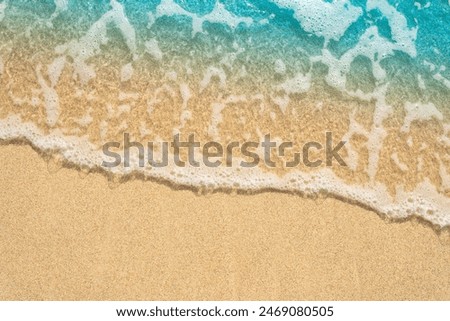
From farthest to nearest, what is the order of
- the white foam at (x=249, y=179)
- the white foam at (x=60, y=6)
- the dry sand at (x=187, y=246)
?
the white foam at (x=60, y=6), the white foam at (x=249, y=179), the dry sand at (x=187, y=246)

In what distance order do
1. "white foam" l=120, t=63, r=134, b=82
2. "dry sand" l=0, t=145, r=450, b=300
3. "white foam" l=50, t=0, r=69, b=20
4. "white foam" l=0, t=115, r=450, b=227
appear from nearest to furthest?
1. "dry sand" l=0, t=145, r=450, b=300
2. "white foam" l=0, t=115, r=450, b=227
3. "white foam" l=120, t=63, r=134, b=82
4. "white foam" l=50, t=0, r=69, b=20

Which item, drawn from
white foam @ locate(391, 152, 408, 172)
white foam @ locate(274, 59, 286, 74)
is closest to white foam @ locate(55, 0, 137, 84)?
white foam @ locate(274, 59, 286, 74)

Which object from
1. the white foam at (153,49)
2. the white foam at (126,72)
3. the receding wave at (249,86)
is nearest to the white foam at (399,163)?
the receding wave at (249,86)

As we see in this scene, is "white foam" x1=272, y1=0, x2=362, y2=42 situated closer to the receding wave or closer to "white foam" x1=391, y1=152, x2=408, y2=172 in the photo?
the receding wave

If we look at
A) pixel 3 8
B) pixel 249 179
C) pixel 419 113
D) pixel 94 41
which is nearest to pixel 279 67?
pixel 249 179

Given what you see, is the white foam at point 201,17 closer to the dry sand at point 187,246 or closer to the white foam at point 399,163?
the dry sand at point 187,246

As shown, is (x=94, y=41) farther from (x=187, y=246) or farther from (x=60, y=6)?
(x=187, y=246)
